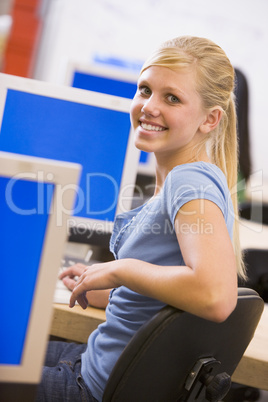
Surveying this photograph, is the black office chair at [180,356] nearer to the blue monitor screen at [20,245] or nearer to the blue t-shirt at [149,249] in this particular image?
the blue t-shirt at [149,249]

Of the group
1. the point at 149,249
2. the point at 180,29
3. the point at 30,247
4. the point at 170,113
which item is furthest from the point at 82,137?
the point at 180,29

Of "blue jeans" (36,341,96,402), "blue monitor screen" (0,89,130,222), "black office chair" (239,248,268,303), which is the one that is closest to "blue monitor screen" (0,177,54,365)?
"blue jeans" (36,341,96,402)

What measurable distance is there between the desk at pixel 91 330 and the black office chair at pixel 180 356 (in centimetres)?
16

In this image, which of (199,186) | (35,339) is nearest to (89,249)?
(199,186)

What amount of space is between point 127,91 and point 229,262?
1631 millimetres

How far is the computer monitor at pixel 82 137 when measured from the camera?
4.96 ft

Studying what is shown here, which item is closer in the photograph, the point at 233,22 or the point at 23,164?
the point at 23,164

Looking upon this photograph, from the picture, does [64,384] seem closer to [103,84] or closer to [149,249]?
[149,249]

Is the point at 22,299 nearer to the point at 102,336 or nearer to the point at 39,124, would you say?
the point at 102,336

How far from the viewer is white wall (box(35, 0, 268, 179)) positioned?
522 cm

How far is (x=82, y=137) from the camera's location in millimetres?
1580

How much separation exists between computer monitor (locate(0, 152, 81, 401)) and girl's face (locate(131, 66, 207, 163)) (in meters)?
0.45

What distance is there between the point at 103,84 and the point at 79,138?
83 cm

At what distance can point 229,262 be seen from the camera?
86cm
